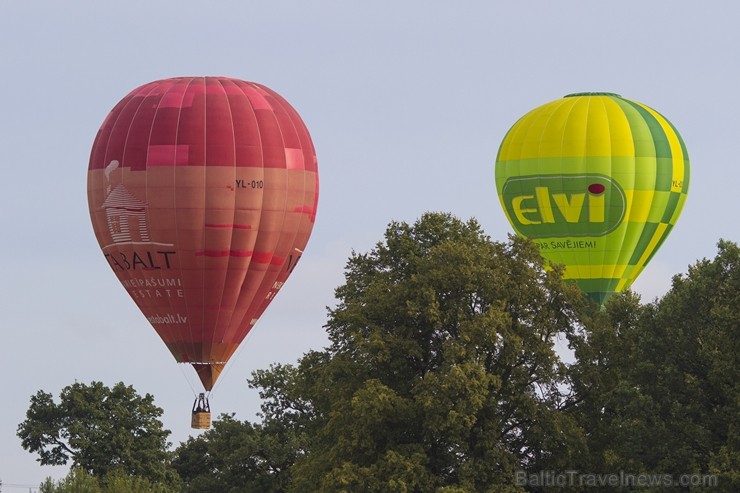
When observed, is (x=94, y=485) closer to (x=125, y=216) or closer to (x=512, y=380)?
(x=125, y=216)

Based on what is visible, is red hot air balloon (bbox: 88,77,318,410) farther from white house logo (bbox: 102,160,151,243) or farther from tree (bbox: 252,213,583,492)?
tree (bbox: 252,213,583,492)

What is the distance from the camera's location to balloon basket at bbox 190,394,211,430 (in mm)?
93812

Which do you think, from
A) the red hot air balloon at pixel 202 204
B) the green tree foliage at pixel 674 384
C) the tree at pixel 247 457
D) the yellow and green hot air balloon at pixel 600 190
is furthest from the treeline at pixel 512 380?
the yellow and green hot air balloon at pixel 600 190

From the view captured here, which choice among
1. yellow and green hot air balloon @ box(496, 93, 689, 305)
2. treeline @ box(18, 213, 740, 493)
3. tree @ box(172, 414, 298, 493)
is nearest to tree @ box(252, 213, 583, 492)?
treeline @ box(18, 213, 740, 493)

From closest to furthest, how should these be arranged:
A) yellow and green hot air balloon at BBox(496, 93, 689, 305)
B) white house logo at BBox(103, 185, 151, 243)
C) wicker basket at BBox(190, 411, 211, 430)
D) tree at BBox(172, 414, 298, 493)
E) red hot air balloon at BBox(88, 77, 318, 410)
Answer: red hot air balloon at BBox(88, 77, 318, 410) → white house logo at BBox(103, 185, 151, 243) → wicker basket at BBox(190, 411, 211, 430) → tree at BBox(172, 414, 298, 493) → yellow and green hot air balloon at BBox(496, 93, 689, 305)

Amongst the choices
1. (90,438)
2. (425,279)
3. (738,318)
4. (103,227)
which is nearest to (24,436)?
(90,438)

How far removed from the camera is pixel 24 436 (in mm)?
118000

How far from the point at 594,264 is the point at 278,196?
17.9 m

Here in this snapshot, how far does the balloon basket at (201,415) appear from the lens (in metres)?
93.8

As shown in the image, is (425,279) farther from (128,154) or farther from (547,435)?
(128,154)
